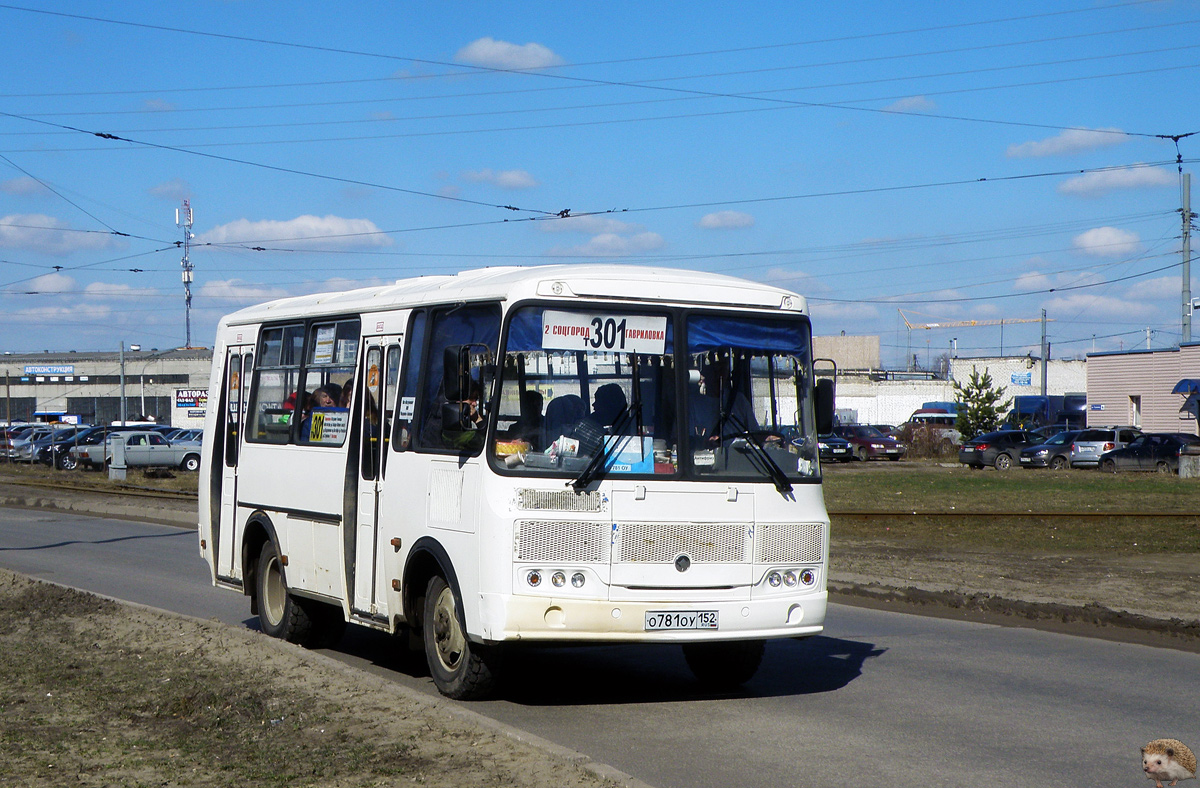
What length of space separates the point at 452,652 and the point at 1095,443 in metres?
41.3

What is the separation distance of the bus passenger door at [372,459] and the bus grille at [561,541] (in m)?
1.79

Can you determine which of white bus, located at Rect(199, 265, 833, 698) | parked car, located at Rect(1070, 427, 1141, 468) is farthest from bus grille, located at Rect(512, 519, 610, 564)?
parked car, located at Rect(1070, 427, 1141, 468)

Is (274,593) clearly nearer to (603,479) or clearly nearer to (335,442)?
(335,442)

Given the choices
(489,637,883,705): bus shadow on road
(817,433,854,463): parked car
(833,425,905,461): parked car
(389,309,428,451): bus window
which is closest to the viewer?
(489,637,883,705): bus shadow on road

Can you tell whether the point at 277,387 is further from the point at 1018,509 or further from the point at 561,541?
the point at 1018,509

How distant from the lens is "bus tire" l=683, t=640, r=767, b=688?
9.13 meters

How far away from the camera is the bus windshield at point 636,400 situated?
8.05m

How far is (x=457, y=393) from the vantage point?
8.14m

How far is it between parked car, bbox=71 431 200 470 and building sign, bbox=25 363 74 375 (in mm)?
65447

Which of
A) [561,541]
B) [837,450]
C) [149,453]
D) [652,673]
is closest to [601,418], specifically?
[561,541]

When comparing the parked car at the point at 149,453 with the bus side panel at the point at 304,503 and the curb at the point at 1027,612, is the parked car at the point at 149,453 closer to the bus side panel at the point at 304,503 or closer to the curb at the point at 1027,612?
the curb at the point at 1027,612

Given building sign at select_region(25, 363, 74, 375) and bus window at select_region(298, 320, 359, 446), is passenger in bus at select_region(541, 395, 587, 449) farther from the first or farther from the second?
building sign at select_region(25, 363, 74, 375)

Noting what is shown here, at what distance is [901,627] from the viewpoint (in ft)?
40.7

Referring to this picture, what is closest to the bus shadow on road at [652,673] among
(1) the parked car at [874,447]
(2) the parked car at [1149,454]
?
(2) the parked car at [1149,454]
